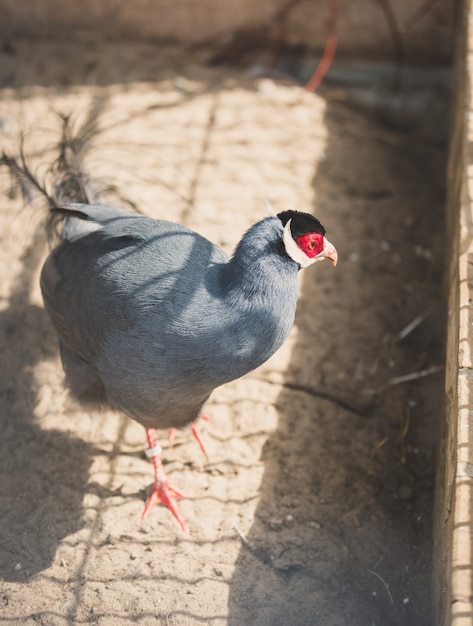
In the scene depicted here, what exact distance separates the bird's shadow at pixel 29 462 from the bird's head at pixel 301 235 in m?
1.42

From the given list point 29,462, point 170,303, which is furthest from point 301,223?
point 29,462

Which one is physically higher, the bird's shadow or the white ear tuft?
the white ear tuft

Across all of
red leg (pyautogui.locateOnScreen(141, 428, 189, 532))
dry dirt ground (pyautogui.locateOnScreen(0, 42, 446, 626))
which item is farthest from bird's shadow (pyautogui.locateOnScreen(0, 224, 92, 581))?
red leg (pyautogui.locateOnScreen(141, 428, 189, 532))

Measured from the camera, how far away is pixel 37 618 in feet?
9.02

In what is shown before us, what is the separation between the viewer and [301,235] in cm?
262

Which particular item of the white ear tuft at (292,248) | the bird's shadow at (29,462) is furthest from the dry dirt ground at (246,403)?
the white ear tuft at (292,248)

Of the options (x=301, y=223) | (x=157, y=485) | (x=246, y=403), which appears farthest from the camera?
(x=246, y=403)

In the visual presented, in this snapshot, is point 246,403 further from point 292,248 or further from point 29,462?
point 292,248

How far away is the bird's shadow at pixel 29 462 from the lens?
9.76ft

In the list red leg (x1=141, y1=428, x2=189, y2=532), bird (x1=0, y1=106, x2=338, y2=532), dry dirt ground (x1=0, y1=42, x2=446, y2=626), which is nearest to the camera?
bird (x1=0, y1=106, x2=338, y2=532)

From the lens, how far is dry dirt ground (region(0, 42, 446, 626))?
9.48 ft

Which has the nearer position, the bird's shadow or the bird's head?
the bird's head

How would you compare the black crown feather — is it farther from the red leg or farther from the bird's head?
the red leg

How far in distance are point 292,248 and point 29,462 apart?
157 cm
